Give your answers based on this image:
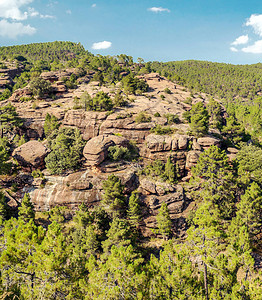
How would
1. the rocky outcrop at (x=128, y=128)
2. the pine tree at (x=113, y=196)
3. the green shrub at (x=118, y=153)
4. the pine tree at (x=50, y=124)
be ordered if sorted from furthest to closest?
1. the pine tree at (x=50, y=124)
2. the rocky outcrop at (x=128, y=128)
3. the green shrub at (x=118, y=153)
4. the pine tree at (x=113, y=196)

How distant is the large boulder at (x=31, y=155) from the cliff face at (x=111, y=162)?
0.24 meters

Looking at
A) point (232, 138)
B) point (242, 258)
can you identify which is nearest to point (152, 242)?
point (242, 258)

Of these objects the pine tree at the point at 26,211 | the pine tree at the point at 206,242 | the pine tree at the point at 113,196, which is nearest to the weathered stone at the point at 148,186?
the pine tree at the point at 113,196

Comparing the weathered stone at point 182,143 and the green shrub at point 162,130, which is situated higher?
the green shrub at point 162,130

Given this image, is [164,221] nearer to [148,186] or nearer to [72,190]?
[148,186]

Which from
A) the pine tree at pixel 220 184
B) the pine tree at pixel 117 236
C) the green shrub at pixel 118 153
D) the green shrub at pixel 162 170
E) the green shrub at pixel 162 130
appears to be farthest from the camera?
the green shrub at pixel 162 130

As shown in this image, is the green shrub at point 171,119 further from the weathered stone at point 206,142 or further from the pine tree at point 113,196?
the pine tree at point 113,196

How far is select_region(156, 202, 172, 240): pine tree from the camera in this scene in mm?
36406

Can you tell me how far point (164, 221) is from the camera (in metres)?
36.6

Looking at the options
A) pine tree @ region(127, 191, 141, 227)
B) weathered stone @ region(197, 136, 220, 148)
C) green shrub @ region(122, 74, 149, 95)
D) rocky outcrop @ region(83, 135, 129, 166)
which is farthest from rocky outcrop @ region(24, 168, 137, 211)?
green shrub @ region(122, 74, 149, 95)

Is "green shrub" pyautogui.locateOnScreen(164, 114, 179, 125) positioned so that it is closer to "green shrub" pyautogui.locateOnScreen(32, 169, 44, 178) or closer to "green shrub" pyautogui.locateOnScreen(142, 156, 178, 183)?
"green shrub" pyautogui.locateOnScreen(142, 156, 178, 183)

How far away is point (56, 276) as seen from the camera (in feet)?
53.7

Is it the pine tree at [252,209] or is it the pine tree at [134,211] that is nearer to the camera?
the pine tree at [252,209]

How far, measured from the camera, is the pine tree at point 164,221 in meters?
36.4
